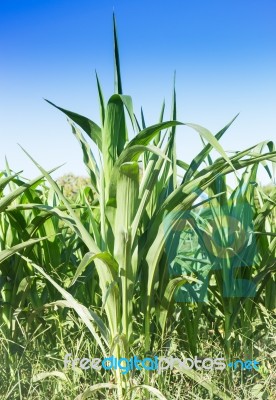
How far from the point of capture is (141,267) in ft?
5.62

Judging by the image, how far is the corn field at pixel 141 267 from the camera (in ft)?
5.32

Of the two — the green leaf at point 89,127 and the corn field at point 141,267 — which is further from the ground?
the green leaf at point 89,127

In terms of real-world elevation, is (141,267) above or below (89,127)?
below

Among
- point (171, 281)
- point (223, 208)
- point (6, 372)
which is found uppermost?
point (223, 208)

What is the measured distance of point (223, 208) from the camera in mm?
1968

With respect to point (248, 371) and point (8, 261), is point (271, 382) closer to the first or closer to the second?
point (248, 371)

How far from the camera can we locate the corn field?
63.8 inches

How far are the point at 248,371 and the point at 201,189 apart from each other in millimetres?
704

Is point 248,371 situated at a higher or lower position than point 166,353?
lower

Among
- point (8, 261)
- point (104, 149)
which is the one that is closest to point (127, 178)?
point (104, 149)

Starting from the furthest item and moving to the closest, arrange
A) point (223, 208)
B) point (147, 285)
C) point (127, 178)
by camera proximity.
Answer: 1. point (223, 208)
2. point (147, 285)
3. point (127, 178)

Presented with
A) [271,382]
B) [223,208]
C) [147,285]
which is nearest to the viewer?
[147,285]

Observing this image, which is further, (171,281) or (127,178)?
(171,281)

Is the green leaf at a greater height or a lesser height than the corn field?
greater
